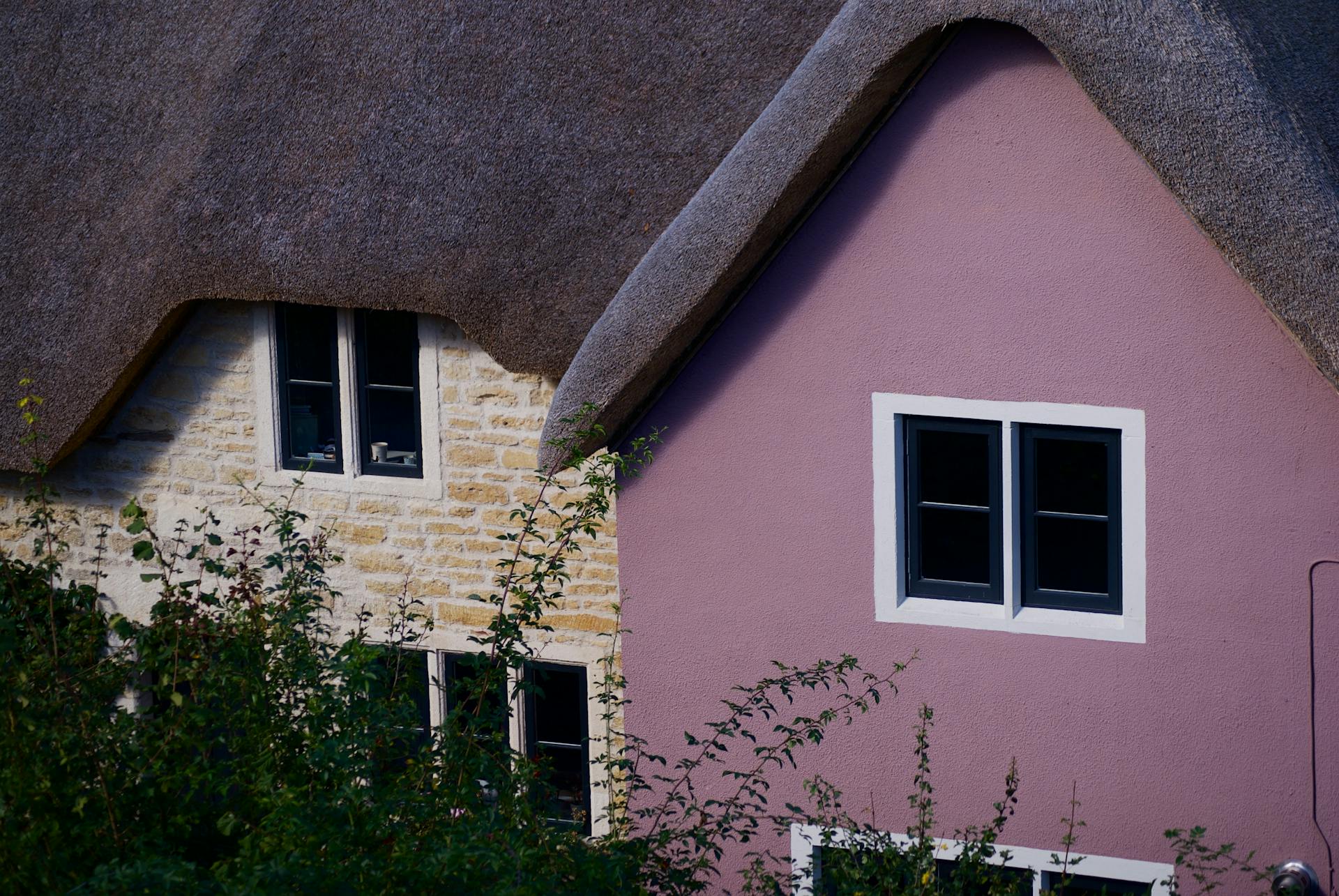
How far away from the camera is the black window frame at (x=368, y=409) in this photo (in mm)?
8211

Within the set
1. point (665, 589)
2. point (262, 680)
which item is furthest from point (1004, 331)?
point (262, 680)

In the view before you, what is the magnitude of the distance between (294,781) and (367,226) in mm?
3624

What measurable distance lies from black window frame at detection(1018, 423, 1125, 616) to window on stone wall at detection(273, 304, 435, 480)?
3.24 m

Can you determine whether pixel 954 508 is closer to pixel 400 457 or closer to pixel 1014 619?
pixel 1014 619

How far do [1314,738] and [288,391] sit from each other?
17.3 ft

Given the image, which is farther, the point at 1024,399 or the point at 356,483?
the point at 356,483

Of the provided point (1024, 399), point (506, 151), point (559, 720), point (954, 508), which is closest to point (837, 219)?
point (1024, 399)

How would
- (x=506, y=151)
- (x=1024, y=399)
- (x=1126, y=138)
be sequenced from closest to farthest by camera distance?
(x=1126, y=138) < (x=1024, y=399) < (x=506, y=151)

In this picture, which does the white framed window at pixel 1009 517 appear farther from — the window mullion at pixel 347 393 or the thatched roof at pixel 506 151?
the window mullion at pixel 347 393

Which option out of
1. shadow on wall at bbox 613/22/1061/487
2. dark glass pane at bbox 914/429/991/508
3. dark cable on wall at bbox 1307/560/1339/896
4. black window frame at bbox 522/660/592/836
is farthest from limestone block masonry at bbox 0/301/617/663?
dark cable on wall at bbox 1307/560/1339/896

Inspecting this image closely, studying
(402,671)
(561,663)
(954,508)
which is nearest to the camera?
(954,508)

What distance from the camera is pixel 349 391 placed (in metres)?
8.24

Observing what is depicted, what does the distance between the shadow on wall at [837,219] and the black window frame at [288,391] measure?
2134 millimetres

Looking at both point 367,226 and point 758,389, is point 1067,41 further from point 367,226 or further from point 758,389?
point 367,226
